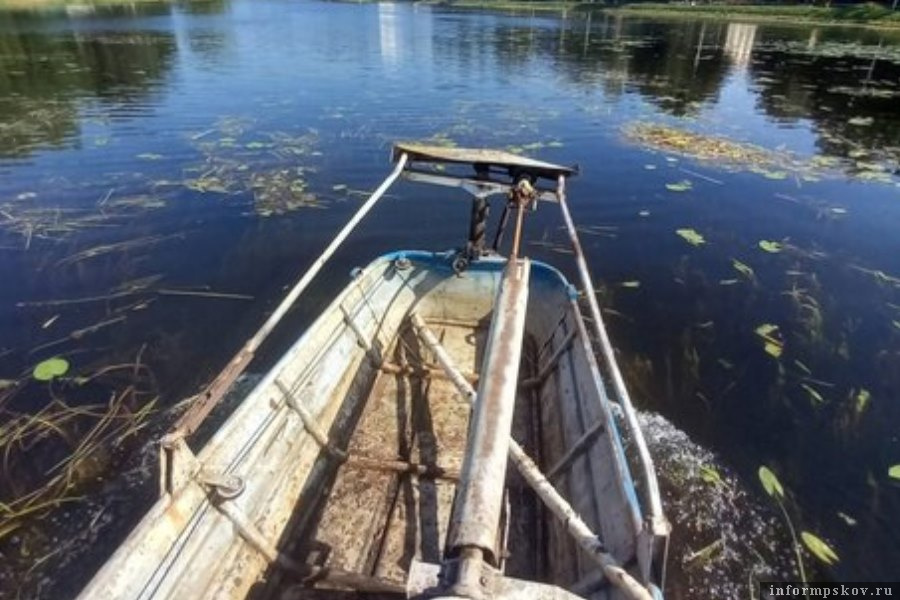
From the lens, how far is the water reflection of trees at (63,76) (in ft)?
58.6

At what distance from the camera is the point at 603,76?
29.6 metres

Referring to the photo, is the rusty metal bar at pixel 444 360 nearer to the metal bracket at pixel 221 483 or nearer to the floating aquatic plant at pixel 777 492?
the metal bracket at pixel 221 483

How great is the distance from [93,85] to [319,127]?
1276cm

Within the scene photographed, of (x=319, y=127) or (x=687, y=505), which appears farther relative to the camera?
(x=319, y=127)

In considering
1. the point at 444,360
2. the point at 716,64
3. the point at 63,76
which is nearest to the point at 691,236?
the point at 444,360

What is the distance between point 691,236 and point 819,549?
7.66m

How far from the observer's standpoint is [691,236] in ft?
38.8

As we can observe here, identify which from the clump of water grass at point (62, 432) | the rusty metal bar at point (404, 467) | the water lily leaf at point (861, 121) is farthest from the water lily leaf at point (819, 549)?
the water lily leaf at point (861, 121)

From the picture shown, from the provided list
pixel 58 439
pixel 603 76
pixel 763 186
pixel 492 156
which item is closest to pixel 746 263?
pixel 763 186

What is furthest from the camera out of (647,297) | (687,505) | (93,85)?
(93,85)

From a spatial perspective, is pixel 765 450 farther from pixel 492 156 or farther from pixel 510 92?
pixel 510 92

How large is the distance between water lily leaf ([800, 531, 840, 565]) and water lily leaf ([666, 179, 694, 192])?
34.3ft

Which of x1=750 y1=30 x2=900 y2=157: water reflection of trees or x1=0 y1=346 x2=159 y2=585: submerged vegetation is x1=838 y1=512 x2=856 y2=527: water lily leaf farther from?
x1=750 y1=30 x2=900 y2=157: water reflection of trees

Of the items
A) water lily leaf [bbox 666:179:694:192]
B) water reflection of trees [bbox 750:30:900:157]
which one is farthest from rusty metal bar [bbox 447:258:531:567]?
water reflection of trees [bbox 750:30:900:157]
